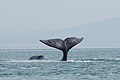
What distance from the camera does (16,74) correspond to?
5559 centimetres

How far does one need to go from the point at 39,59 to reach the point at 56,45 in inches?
545

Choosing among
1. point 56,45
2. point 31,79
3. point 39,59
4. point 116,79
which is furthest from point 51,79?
point 39,59

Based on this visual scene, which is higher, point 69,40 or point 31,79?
point 69,40

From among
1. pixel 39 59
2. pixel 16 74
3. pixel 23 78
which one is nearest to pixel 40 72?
pixel 16 74

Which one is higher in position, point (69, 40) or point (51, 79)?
point (69, 40)

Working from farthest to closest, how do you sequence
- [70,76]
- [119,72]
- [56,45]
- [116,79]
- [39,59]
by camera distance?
[39,59] → [56,45] → [119,72] → [70,76] → [116,79]

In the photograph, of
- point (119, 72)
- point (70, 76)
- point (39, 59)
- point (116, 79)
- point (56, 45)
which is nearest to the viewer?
point (116, 79)

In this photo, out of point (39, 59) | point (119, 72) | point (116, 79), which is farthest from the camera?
point (39, 59)

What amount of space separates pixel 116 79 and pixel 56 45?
18079 millimetres

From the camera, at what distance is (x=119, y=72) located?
189ft

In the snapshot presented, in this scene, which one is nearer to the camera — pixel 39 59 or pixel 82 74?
pixel 82 74

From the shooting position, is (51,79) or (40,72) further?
(40,72)

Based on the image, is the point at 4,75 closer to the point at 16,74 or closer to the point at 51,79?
the point at 16,74

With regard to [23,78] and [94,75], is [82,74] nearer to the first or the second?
[94,75]
